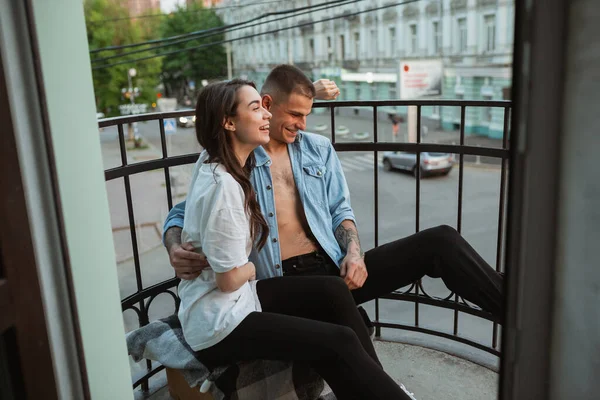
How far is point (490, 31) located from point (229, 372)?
79.6 feet

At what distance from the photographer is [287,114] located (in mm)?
2174

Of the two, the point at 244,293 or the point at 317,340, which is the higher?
the point at 244,293

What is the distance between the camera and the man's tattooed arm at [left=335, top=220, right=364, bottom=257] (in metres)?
2.15

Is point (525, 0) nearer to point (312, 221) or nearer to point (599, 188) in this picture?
point (599, 188)

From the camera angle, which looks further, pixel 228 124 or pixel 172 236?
pixel 172 236

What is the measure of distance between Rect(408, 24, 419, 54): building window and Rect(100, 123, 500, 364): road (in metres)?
6.22

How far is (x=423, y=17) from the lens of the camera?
84.7 feet

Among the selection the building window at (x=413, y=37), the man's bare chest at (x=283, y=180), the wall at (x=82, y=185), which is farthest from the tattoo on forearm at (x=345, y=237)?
the building window at (x=413, y=37)

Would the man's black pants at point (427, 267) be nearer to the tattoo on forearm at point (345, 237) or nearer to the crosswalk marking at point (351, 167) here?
the tattoo on forearm at point (345, 237)

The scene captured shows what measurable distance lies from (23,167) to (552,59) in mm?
862

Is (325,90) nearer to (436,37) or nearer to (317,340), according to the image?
(317,340)

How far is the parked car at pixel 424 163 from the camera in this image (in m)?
20.0

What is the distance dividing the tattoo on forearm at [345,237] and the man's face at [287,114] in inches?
17.1

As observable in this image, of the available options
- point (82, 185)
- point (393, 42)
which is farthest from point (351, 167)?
point (82, 185)
